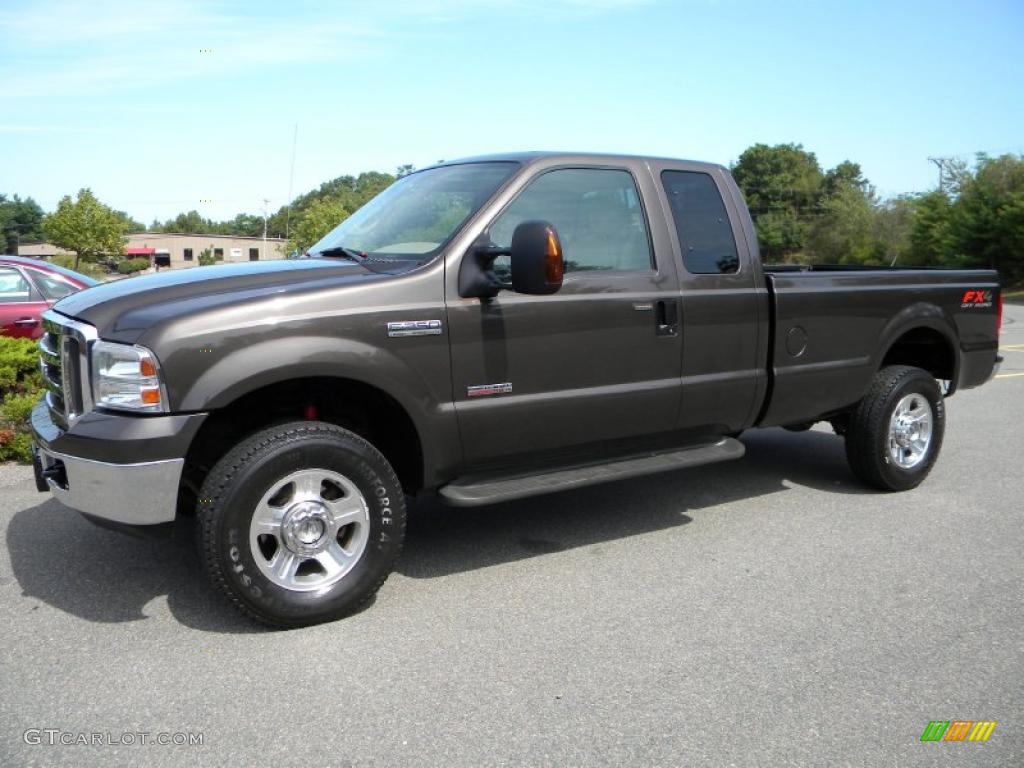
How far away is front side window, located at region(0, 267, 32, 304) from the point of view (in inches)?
368

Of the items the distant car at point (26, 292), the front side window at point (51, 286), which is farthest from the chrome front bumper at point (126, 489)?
the front side window at point (51, 286)

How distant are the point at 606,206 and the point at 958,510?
2898 mm

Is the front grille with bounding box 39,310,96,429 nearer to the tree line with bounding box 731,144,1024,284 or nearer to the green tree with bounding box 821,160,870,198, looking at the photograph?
the tree line with bounding box 731,144,1024,284

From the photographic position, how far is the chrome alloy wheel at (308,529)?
361cm

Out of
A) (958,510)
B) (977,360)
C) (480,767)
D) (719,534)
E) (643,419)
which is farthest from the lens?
(977,360)

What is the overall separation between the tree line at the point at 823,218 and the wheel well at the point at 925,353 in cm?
357

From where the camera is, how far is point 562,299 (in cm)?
421

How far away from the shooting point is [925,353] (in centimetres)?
631

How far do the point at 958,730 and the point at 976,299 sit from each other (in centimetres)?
401

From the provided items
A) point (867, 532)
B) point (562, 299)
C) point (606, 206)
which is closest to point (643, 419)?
point (562, 299)

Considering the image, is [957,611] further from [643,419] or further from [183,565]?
[183,565]

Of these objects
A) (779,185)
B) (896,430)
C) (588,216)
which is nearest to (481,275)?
(588,216)

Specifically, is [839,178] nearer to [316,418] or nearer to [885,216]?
[885,216]

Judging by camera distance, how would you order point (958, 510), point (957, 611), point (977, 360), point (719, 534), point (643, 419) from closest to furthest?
point (957, 611)
point (643, 419)
point (719, 534)
point (958, 510)
point (977, 360)
